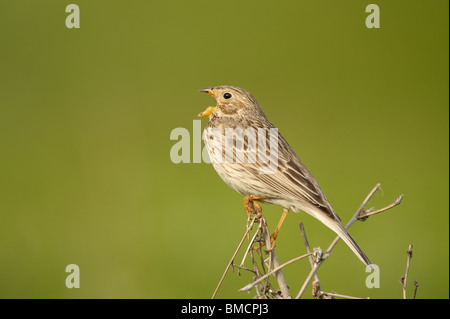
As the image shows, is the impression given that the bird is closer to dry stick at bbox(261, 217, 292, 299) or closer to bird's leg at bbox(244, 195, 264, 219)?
bird's leg at bbox(244, 195, 264, 219)

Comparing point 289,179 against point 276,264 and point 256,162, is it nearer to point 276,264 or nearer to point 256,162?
point 256,162

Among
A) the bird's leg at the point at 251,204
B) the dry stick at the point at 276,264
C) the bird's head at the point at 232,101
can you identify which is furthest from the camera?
the bird's head at the point at 232,101

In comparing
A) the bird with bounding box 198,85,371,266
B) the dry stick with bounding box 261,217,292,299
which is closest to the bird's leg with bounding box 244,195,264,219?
the bird with bounding box 198,85,371,266

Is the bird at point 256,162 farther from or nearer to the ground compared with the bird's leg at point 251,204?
farther from the ground

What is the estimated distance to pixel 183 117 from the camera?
37.8 feet

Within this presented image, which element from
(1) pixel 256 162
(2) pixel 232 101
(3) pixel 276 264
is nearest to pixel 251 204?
(1) pixel 256 162

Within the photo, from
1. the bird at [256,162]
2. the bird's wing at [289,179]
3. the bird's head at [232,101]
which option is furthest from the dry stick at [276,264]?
the bird's head at [232,101]

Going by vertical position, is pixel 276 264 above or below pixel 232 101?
below

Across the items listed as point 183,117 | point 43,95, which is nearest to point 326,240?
point 183,117

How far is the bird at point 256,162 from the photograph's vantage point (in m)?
4.99

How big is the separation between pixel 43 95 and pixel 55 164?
7.59 ft

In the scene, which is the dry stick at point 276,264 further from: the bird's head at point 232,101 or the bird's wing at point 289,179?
the bird's head at point 232,101

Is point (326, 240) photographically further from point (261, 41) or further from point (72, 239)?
point (261, 41)

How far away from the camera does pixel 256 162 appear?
17.2ft
